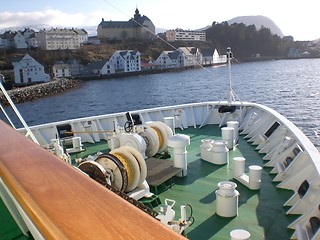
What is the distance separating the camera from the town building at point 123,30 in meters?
142

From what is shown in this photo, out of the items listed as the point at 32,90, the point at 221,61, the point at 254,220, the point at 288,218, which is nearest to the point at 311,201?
the point at 288,218

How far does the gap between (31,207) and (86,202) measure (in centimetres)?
16

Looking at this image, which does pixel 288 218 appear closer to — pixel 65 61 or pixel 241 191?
pixel 241 191

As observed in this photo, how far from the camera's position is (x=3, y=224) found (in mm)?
2887

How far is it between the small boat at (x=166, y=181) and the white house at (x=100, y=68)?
87904 mm

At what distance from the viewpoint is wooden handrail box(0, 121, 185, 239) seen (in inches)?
28.7

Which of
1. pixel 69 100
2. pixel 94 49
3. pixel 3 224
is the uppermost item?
pixel 94 49

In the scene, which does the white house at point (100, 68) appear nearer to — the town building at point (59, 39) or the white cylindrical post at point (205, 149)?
the town building at point (59, 39)

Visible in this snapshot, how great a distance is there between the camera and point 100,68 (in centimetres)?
9788

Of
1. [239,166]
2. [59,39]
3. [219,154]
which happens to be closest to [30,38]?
[59,39]

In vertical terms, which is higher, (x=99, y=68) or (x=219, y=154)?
(x=99, y=68)

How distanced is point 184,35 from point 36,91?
10776 centimetres

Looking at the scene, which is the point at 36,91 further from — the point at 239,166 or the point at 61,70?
the point at 239,166

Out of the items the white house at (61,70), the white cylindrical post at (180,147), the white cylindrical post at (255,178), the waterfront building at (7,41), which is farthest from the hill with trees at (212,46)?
the white cylindrical post at (255,178)
